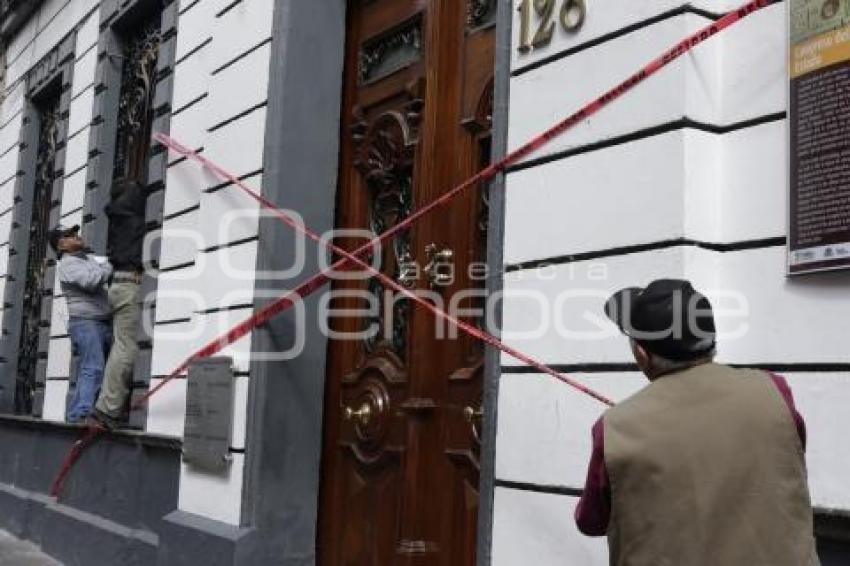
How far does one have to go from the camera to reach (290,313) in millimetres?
5625

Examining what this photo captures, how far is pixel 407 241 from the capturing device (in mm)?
5172

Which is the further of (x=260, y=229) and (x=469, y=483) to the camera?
(x=260, y=229)

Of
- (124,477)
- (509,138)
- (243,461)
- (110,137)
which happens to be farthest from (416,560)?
(110,137)

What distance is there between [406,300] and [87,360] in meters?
3.82

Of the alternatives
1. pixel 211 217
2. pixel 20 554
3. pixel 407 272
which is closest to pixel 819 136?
pixel 407 272

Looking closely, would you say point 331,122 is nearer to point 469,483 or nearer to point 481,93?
point 481,93

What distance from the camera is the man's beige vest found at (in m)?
2.38

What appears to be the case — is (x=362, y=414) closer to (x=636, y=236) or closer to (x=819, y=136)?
(x=636, y=236)

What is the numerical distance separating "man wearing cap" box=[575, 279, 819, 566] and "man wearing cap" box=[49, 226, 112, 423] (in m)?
6.14

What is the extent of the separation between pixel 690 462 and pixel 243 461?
11.7 feet

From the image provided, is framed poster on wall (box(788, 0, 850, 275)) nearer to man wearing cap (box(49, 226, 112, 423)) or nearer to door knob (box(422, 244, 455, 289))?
door knob (box(422, 244, 455, 289))

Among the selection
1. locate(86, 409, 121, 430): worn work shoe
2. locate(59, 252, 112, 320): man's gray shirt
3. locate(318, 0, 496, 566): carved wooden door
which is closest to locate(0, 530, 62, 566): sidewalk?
locate(86, 409, 121, 430): worn work shoe

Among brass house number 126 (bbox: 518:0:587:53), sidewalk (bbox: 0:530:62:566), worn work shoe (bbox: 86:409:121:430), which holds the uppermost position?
brass house number 126 (bbox: 518:0:587:53)

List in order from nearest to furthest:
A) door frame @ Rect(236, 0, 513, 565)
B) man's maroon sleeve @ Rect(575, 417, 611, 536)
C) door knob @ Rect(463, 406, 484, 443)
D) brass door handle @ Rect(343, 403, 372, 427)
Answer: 1. man's maroon sleeve @ Rect(575, 417, 611, 536)
2. door knob @ Rect(463, 406, 484, 443)
3. brass door handle @ Rect(343, 403, 372, 427)
4. door frame @ Rect(236, 0, 513, 565)
